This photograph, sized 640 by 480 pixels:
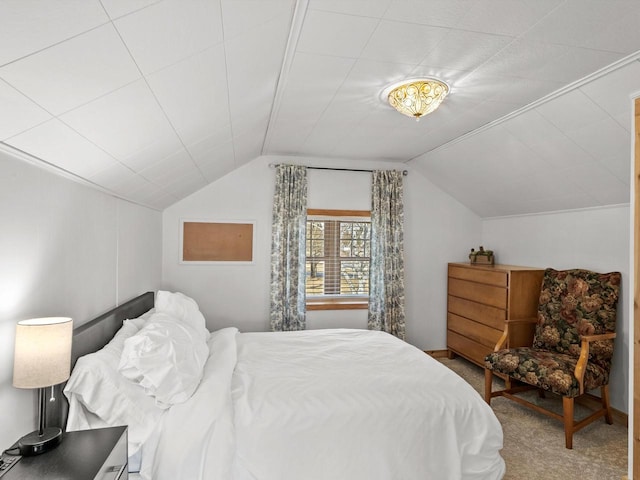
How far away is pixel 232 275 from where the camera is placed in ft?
14.0

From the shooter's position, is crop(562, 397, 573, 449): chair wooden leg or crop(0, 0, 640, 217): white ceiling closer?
crop(0, 0, 640, 217): white ceiling

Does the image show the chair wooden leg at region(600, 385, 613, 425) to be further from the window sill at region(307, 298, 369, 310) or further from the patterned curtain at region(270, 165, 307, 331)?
the patterned curtain at region(270, 165, 307, 331)

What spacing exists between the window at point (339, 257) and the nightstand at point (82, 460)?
3126 millimetres

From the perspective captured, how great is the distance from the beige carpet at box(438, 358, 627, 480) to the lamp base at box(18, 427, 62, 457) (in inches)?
98.9

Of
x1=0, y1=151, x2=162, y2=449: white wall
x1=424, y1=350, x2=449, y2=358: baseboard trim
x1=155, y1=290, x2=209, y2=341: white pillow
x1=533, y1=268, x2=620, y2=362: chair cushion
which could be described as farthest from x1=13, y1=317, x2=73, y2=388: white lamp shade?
x1=424, y1=350, x2=449, y2=358: baseboard trim

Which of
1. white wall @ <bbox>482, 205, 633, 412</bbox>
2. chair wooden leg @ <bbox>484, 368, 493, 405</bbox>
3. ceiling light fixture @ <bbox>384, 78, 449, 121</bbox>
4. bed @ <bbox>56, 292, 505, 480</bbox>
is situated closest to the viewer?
bed @ <bbox>56, 292, 505, 480</bbox>

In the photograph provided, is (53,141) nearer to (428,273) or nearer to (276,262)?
(276,262)

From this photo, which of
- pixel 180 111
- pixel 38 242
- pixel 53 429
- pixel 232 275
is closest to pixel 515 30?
pixel 180 111

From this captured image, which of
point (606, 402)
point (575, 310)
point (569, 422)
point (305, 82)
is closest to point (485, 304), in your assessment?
point (575, 310)

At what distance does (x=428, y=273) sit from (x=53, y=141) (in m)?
4.22

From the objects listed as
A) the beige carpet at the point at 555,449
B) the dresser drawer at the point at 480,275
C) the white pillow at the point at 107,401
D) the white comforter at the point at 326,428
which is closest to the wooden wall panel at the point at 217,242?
the white comforter at the point at 326,428

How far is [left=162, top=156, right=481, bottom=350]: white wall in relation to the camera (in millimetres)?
4184

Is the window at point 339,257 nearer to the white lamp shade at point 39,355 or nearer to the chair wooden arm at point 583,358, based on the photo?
the chair wooden arm at point 583,358

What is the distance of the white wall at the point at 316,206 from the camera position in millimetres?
4184
